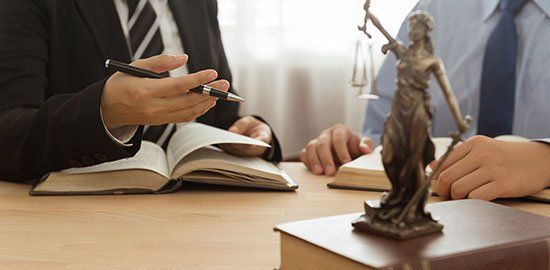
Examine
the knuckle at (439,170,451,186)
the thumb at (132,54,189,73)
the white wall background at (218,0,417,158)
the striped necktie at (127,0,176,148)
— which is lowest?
the white wall background at (218,0,417,158)

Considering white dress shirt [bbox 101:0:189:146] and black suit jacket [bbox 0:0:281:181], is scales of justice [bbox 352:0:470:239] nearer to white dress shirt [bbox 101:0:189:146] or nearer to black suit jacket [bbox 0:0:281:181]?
black suit jacket [bbox 0:0:281:181]

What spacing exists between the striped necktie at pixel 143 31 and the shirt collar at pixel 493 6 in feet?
2.81

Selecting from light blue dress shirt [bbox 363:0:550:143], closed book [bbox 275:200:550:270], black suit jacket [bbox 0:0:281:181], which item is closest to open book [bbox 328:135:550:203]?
black suit jacket [bbox 0:0:281:181]

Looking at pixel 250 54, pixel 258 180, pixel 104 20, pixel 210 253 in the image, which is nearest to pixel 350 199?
pixel 258 180

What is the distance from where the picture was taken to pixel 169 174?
122 centimetres

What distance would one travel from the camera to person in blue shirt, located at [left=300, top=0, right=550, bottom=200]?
111cm

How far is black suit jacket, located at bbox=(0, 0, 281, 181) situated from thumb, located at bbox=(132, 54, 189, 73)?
93 mm

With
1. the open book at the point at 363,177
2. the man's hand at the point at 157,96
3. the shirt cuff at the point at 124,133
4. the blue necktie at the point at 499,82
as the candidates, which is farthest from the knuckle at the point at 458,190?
the blue necktie at the point at 499,82

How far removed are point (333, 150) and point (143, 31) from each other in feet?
1.86

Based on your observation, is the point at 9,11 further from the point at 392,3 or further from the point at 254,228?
the point at 392,3

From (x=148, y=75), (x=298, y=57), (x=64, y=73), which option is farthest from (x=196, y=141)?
(x=298, y=57)

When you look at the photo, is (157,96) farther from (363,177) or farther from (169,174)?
(363,177)

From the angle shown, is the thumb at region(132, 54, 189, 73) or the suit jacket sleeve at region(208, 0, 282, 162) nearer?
the thumb at region(132, 54, 189, 73)

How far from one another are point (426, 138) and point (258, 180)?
0.62 m
